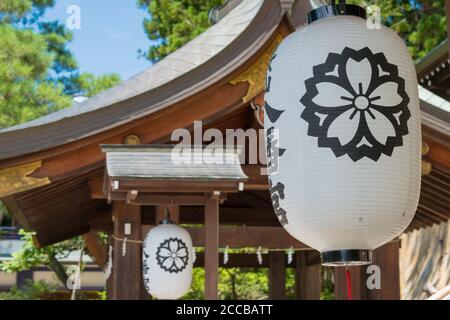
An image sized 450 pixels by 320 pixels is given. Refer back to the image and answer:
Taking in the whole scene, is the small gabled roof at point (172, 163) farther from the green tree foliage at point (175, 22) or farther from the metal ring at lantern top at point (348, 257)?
the green tree foliage at point (175, 22)

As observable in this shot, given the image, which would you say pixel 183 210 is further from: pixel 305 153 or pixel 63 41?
pixel 63 41

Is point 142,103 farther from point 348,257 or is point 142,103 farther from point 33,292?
point 33,292

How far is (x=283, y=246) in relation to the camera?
7156mm

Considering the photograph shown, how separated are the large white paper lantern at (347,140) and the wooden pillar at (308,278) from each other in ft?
20.5

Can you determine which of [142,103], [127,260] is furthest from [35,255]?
[142,103]

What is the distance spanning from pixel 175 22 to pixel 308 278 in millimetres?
10510

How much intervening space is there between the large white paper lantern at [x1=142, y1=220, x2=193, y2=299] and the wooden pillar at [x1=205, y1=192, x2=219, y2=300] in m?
0.22

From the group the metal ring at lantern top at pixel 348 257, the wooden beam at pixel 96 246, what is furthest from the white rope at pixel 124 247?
the metal ring at lantern top at pixel 348 257

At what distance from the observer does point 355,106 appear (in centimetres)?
296

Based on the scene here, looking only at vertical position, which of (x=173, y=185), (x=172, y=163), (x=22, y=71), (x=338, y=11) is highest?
(x=22, y=71)

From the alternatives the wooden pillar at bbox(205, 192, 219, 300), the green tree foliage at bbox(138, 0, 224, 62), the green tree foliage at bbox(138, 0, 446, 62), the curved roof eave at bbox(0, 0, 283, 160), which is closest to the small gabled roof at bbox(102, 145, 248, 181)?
the wooden pillar at bbox(205, 192, 219, 300)

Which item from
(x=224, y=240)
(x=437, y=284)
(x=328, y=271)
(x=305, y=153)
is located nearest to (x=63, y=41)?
(x=328, y=271)

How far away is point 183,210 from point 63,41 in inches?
626

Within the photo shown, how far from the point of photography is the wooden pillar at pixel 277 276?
9.61 m
